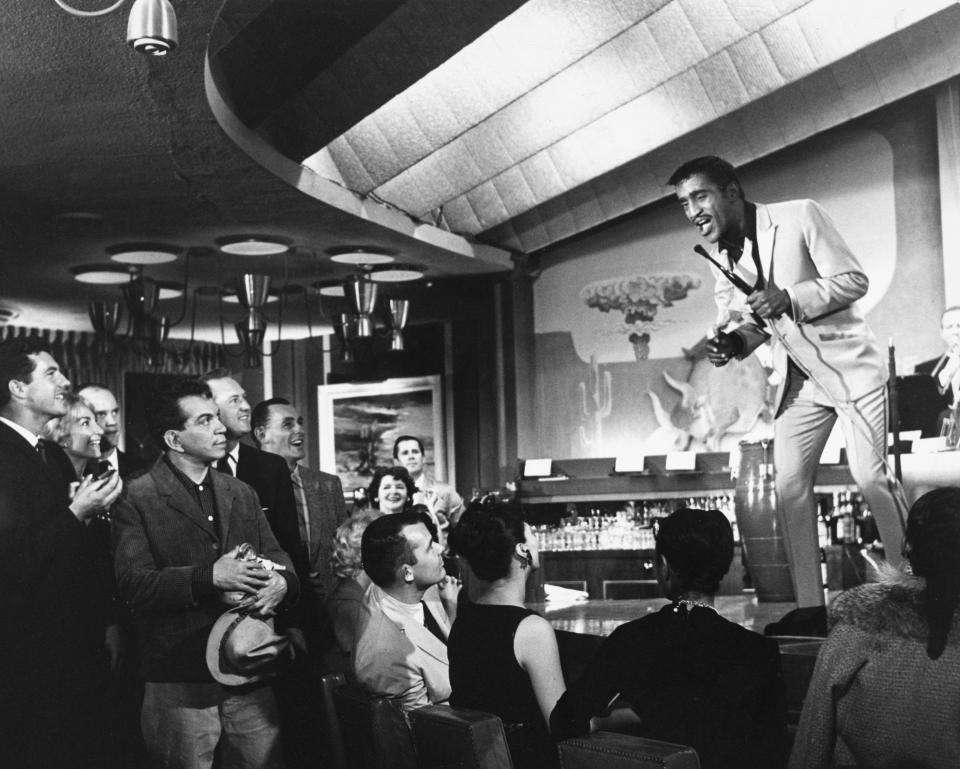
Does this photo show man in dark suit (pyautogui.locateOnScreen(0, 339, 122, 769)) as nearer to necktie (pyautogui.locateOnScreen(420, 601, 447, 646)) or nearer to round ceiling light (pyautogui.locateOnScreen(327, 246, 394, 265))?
necktie (pyautogui.locateOnScreen(420, 601, 447, 646))

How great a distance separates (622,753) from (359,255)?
6.18m

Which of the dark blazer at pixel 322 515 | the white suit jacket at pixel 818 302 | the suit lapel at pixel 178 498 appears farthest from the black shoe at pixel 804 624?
the dark blazer at pixel 322 515

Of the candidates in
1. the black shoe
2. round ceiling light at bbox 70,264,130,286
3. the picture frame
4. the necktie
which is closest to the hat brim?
the necktie

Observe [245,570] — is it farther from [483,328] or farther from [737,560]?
[483,328]

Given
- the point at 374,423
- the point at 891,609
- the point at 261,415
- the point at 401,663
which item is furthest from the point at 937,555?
A: the point at 374,423

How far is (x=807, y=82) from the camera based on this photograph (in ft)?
26.1

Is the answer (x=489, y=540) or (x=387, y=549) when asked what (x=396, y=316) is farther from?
(x=489, y=540)

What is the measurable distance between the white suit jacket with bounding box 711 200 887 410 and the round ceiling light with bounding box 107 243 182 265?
484 cm

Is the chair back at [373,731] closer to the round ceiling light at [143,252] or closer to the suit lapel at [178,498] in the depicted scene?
the suit lapel at [178,498]

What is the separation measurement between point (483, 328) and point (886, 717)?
7.82 meters

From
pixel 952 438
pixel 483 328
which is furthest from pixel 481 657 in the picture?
pixel 483 328

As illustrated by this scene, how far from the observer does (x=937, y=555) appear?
79.6 inches

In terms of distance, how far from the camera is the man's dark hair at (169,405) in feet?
11.8

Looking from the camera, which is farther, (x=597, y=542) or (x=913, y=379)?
(x=597, y=542)
